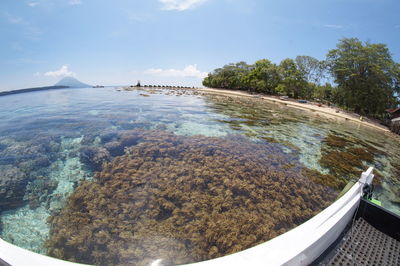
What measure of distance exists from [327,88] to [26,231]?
65587 mm

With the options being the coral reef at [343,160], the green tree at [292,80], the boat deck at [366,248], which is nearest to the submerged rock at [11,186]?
the boat deck at [366,248]

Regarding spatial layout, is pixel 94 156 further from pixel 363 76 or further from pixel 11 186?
pixel 363 76

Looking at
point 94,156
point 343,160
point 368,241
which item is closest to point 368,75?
point 343,160

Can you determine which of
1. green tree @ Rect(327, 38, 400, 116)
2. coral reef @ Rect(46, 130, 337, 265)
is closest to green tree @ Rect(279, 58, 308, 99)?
green tree @ Rect(327, 38, 400, 116)

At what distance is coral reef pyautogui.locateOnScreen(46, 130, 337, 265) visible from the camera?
2.86m

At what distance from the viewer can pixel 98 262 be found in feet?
8.55

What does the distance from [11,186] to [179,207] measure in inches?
197

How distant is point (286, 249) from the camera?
159 cm

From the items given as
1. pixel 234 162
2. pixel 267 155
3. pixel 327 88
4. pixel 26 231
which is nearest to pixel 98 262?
pixel 26 231

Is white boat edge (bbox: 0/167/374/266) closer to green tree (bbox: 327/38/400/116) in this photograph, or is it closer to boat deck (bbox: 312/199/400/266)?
boat deck (bbox: 312/199/400/266)

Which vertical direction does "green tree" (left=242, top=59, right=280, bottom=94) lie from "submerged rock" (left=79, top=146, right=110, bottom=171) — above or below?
above

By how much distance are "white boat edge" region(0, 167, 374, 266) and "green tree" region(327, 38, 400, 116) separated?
34.2 metres

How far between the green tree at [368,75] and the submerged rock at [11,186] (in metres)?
37.9

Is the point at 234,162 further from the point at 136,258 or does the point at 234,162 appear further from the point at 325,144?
the point at 325,144
